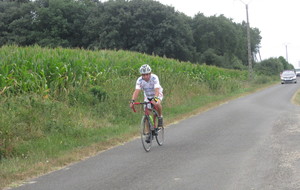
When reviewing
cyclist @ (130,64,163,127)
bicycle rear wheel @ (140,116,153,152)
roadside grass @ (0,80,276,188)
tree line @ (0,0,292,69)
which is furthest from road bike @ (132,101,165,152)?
tree line @ (0,0,292,69)

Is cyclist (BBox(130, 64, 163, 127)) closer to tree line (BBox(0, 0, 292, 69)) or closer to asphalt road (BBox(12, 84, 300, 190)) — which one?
asphalt road (BBox(12, 84, 300, 190))

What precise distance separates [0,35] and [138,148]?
157 feet

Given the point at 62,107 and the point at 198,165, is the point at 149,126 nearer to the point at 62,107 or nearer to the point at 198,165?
the point at 198,165

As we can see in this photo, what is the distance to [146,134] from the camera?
1038 cm

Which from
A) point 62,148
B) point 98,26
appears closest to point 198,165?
point 62,148

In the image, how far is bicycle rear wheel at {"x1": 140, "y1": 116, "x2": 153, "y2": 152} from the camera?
10.2m

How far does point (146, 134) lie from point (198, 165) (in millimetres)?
2323

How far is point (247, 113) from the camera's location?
18.5 metres

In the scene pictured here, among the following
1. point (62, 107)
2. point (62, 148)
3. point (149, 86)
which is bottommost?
point (62, 148)

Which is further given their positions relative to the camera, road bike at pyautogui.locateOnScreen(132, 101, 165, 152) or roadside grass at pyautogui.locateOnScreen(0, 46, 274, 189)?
road bike at pyautogui.locateOnScreen(132, 101, 165, 152)

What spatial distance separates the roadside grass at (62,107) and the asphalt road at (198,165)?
818mm

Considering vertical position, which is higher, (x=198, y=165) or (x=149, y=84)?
(x=149, y=84)

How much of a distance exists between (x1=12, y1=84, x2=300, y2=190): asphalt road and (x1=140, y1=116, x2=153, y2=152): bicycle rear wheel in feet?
0.58

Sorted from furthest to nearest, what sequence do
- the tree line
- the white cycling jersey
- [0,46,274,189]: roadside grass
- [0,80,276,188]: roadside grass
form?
the tree line, the white cycling jersey, [0,46,274,189]: roadside grass, [0,80,276,188]: roadside grass
